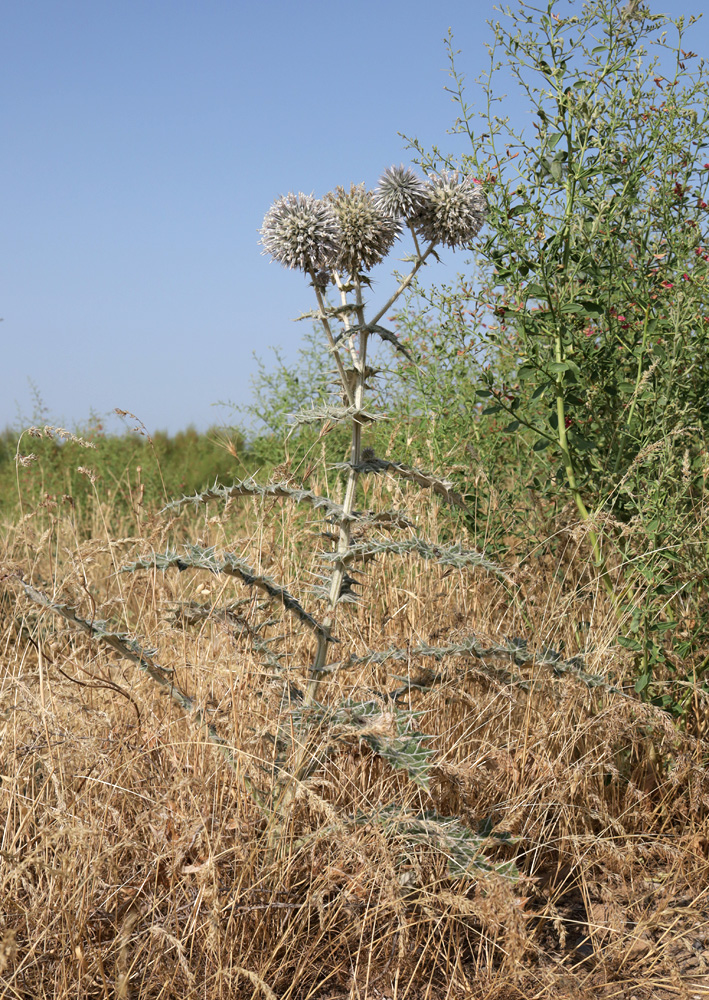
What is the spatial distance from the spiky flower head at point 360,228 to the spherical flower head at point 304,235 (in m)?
0.03

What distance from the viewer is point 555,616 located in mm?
3619

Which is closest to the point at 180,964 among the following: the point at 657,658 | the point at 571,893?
the point at 571,893

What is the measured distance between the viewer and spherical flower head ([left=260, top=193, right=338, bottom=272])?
8.71 feet

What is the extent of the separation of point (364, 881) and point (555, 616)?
1670 millimetres

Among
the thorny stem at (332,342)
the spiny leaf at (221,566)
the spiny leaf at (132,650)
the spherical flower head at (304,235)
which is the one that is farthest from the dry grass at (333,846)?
the spherical flower head at (304,235)

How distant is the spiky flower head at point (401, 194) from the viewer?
2736 mm

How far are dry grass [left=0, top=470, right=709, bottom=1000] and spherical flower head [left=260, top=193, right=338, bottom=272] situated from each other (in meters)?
1.14

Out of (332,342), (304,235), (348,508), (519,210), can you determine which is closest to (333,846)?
(348,508)

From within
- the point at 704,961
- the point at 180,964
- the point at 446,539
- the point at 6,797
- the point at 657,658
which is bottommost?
the point at 704,961

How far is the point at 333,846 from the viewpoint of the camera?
96.5 inches

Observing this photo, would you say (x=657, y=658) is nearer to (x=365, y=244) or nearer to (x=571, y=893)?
(x=571, y=893)

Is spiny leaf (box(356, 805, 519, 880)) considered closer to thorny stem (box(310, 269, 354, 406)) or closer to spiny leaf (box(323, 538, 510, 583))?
spiny leaf (box(323, 538, 510, 583))

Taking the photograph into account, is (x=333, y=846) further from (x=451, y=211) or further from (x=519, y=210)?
(x=519, y=210)

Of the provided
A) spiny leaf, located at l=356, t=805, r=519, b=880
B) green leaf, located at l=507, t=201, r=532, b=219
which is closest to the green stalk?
spiny leaf, located at l=356, t=805, r=519, b=880
